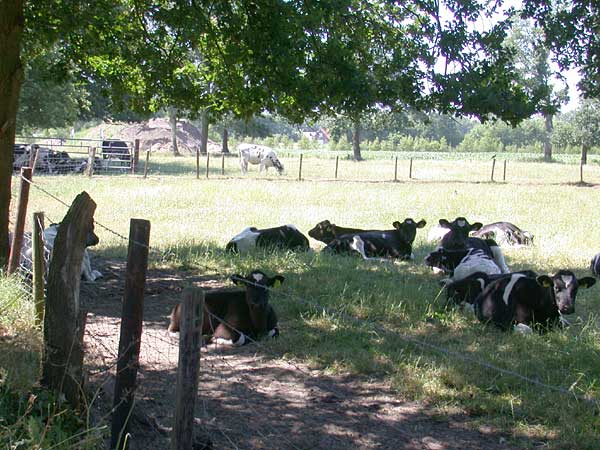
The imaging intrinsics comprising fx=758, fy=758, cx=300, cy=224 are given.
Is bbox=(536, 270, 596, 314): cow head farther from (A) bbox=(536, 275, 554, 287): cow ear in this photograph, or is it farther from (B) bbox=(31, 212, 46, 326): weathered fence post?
(B) bbox=(31, 212, 46, 326): weathered fence post

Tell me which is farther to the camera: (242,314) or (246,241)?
(246,241)

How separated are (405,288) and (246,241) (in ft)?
13.6

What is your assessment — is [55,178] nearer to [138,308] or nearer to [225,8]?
[225,8]

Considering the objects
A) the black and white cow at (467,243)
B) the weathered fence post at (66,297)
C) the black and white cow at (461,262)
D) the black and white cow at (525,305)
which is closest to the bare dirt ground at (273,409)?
the weathered fence post at (66,297)

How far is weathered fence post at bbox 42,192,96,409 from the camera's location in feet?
15.2

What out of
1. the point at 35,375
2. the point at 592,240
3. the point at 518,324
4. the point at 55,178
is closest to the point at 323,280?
the point at 518,324

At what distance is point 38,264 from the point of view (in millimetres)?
6383

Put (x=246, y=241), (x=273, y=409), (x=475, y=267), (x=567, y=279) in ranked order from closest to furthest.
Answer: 1. (x=273, y=409)
2. (x=567, y=279)
3. (x=475, y=267)
4. (x=246, y=241)

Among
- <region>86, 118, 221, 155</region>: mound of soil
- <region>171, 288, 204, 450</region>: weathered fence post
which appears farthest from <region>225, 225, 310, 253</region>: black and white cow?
<region>86, 118, 221, 155</region>: mound of soil

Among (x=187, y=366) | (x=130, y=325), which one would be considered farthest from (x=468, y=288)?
(x=187, y=366)

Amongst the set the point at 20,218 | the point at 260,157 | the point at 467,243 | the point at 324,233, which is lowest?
the point at 324,233

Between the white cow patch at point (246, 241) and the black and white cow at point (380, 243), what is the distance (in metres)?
1.31

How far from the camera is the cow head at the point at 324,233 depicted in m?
14.9

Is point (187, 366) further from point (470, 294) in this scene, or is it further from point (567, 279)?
point (567, 279)
